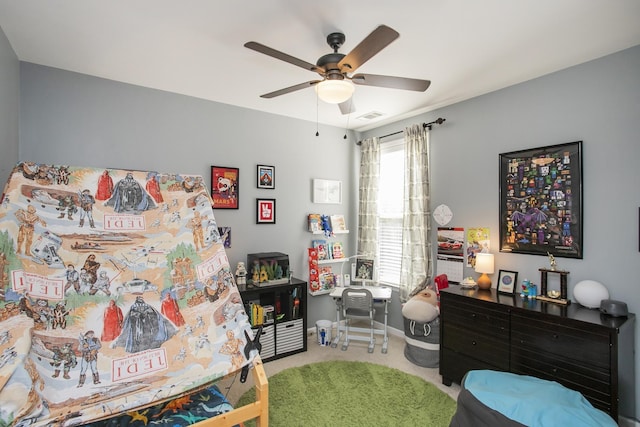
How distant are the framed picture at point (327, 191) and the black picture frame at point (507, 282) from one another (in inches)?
85.5

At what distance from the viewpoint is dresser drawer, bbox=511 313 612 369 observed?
2.00 m

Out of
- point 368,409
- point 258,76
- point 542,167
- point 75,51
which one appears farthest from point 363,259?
point 75,51

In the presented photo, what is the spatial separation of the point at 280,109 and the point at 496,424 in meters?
3.36

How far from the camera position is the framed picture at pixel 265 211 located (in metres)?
3.72

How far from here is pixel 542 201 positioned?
271cm

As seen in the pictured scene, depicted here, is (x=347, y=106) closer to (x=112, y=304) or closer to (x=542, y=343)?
(x=112, y=304)

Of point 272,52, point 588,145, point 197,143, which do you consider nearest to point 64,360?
Answer: point 272,52

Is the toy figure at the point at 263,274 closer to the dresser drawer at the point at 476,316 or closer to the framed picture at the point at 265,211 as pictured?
the framed picture at the point at 265,211

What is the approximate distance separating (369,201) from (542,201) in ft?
6.55

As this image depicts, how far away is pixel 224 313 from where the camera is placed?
1.85 metres

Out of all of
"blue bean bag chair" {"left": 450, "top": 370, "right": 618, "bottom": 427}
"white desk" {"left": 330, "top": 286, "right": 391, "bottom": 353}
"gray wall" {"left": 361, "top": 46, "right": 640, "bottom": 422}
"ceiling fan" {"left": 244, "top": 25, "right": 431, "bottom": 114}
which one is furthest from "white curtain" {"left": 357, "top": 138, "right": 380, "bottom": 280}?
"blue bean bag chair" {"left": 450, "top": 370, "right": 618, "bottom": 427}

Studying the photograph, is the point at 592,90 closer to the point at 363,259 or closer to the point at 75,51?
the point at 363,259

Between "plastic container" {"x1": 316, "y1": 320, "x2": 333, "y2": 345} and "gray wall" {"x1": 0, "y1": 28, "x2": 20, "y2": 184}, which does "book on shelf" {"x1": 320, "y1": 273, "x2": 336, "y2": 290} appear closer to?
"plastic container" {"x1": 316, "y1": 320, "x2": 333, "y2": 345}

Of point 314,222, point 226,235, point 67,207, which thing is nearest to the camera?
point 67,207
